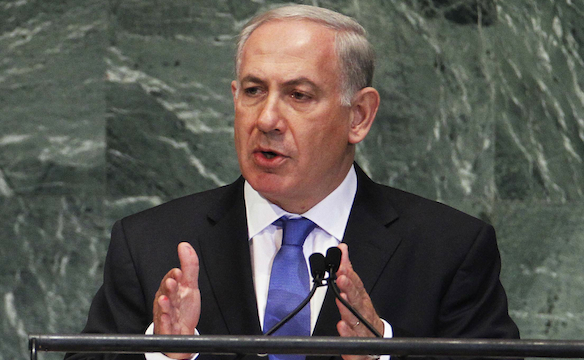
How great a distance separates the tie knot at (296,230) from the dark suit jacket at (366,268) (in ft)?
0.38

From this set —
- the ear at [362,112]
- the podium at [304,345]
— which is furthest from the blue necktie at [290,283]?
the podium at [304,345]

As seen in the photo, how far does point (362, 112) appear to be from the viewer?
2.41 meters

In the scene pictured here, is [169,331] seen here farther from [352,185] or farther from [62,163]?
[62,163]

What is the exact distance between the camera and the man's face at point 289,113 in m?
2.16

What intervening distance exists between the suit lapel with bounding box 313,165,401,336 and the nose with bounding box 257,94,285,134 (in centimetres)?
37

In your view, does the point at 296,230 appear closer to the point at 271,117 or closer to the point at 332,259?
the point at 271,117

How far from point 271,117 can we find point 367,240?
0.46 m

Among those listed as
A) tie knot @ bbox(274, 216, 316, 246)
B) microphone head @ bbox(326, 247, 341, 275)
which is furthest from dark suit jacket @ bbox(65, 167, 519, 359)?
microphone head @ bbox(326, 247, 341, 275)

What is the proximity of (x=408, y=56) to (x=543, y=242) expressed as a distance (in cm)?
95

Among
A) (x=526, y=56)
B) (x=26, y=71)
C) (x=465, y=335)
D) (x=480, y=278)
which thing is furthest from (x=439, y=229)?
(x=26, y=71)

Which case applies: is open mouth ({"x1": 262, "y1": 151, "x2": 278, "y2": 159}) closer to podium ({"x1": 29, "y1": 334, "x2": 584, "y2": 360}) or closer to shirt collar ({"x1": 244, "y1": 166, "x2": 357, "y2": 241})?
shirt collar ({"x1": 244, "y1": 166, "x2": 357, "y2": 241})

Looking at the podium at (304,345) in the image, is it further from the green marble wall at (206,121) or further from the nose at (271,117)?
the green marble wall at (206,121)

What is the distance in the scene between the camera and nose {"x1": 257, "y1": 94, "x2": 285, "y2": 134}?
6.96 ft

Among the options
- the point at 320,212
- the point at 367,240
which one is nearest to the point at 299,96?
the point at 320,212
